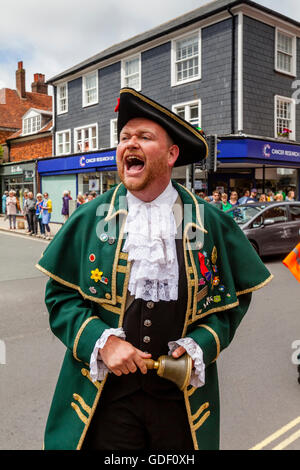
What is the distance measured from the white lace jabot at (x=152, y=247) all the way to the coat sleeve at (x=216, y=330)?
7.0 inches

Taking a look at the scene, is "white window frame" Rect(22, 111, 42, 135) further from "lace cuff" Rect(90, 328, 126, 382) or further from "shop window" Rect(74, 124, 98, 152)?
"lace cuff" Rect(90, 328, 126, 382)

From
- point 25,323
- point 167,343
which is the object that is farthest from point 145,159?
point 25,323

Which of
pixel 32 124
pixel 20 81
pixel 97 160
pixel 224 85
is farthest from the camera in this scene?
pixel 20 81

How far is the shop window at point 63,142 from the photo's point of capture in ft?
81.1

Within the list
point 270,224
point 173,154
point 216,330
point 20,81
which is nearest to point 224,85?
point 270,224

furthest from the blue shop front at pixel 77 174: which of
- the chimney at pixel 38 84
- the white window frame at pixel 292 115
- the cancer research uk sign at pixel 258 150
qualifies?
the chimney at pixel 38 84

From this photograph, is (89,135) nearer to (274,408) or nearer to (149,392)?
(274,408)

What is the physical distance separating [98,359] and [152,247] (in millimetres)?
500

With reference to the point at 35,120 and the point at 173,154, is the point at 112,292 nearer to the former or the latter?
the point at 173,154

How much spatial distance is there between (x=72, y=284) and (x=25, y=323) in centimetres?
462

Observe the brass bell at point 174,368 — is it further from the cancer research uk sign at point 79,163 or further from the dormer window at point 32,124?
the dormer window at point 32,124

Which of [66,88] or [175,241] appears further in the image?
[66,88]

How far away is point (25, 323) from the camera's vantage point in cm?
611

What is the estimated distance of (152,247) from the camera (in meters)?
1.84
